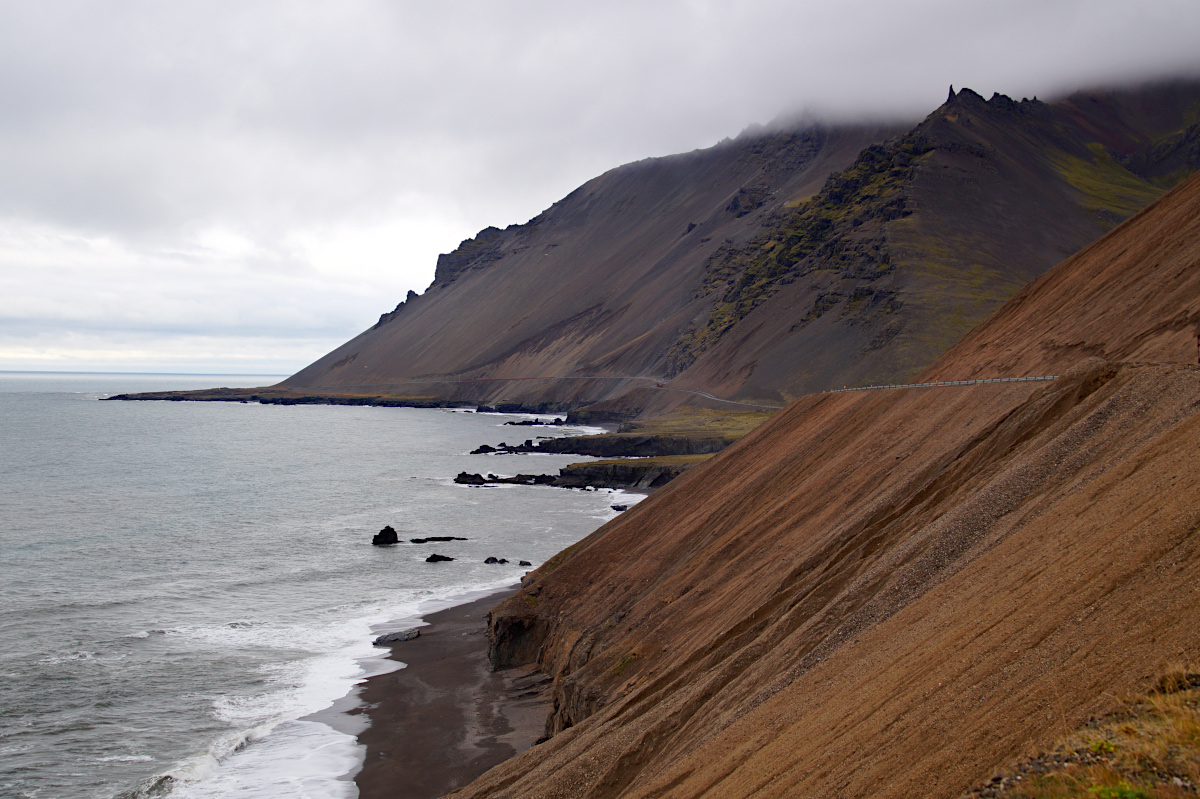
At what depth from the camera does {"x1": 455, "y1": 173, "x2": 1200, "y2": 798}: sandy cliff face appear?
8242 mm

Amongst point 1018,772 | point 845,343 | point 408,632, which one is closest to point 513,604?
point 408,632

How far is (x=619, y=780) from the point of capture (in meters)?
12.5

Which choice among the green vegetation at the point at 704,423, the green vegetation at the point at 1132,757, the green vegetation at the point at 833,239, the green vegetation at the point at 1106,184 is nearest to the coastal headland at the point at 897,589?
the green vegetation at the point at 1132,757

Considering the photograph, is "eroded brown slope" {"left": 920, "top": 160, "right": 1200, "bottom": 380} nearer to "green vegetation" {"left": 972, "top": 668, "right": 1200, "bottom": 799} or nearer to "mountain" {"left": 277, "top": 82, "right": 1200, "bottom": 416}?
"green vegetation" {"left": 972, "top": 668, "right": 1200, "bottom": 799}

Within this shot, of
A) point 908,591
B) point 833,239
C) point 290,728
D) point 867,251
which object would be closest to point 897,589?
point 908,591

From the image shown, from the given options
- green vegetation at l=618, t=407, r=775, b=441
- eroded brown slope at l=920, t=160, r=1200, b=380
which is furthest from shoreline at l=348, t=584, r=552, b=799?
green vegetation at l=618, t=407, r=775, b=441

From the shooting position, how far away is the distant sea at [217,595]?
66.7 feet

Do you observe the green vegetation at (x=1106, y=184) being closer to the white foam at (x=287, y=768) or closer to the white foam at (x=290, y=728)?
the white foam at (x=290, y=728)

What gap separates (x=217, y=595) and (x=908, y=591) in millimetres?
31906

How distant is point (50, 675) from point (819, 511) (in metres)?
23.0

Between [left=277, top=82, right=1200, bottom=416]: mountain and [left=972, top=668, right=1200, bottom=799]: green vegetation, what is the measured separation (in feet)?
260

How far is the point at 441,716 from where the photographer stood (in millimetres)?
22672

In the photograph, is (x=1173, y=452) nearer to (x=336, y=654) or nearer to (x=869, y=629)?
(x=869, y=629)

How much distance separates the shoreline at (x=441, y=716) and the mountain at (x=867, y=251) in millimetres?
65131
